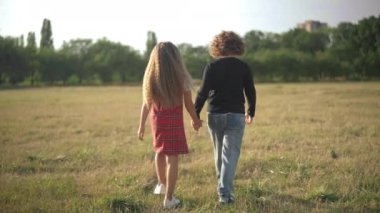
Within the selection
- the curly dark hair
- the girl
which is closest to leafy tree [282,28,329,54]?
the curly dark hair

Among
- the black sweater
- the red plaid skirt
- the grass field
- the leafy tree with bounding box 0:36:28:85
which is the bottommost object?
the grass field

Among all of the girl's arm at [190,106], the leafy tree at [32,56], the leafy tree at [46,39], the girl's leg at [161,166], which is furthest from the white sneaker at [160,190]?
the leafy tree at [46,39]

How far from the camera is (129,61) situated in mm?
93938

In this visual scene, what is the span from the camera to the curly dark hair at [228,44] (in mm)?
5801

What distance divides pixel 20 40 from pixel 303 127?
247ft

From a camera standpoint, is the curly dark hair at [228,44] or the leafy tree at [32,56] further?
the leafy tree at [32,56]

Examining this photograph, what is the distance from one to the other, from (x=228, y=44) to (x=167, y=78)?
926mm

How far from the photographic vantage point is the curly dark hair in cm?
580

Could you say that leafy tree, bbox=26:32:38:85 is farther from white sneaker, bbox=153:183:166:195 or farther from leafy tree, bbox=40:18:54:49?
white sneaker, bbox=153:183:166:195

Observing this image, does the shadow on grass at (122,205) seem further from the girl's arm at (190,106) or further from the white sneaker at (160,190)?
the girl's arm at (190,106)

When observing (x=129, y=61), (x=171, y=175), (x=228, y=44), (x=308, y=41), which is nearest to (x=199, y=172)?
(x=171, y=175)

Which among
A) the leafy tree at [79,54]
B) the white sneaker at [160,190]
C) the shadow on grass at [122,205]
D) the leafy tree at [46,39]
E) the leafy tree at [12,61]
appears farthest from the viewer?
the leafy tree at [46,39]

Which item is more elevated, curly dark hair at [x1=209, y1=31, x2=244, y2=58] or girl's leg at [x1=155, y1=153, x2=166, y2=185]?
curly dark hair at [x1=209, y1=31, x2=244, y2=58]

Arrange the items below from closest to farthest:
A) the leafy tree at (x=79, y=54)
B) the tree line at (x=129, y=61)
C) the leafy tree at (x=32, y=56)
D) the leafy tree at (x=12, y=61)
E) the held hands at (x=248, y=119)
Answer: the held hands at (x=248, y=119), the leafy tree at (x=12, y=61), the tree line at (x=129, y=61), the leafy tree at (x=32, y=56), the leafy tree at (x=79, y=54)
